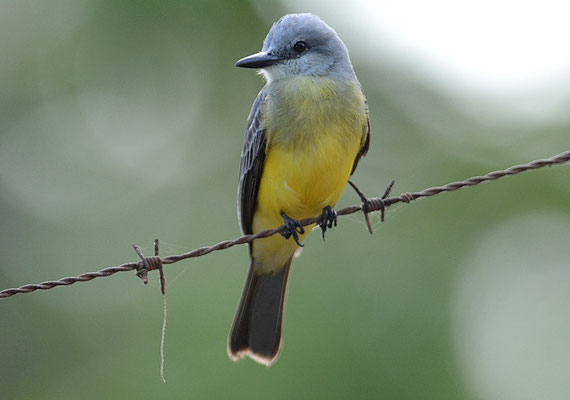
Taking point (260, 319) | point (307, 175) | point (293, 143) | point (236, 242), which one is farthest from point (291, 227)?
point (236, 242)

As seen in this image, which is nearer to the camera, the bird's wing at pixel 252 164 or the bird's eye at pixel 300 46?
the bird's wing at pixel 252 164

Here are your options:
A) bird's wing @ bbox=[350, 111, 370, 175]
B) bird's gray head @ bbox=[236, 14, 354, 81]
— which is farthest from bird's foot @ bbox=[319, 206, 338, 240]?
bird's gray head @ bbox=[236, 14, 354, 81]

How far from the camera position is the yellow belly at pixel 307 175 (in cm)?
509

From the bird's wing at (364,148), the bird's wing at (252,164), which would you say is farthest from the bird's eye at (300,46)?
the bird's wing at (364,148)

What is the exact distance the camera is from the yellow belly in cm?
509

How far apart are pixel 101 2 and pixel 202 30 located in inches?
59.5

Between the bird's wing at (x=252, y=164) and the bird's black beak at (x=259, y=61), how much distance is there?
174mm

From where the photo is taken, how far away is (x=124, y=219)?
1219 cm

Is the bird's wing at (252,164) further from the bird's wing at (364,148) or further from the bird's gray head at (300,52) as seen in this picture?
the bird's wing at (364,148)

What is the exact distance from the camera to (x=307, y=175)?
509cm

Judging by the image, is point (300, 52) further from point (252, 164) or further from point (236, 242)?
point (236, 242)

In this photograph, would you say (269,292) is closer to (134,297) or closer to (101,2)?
(134,297)

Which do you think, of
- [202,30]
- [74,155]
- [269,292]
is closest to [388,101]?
[202,30]

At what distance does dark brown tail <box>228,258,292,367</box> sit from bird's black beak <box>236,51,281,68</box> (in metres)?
1.40
